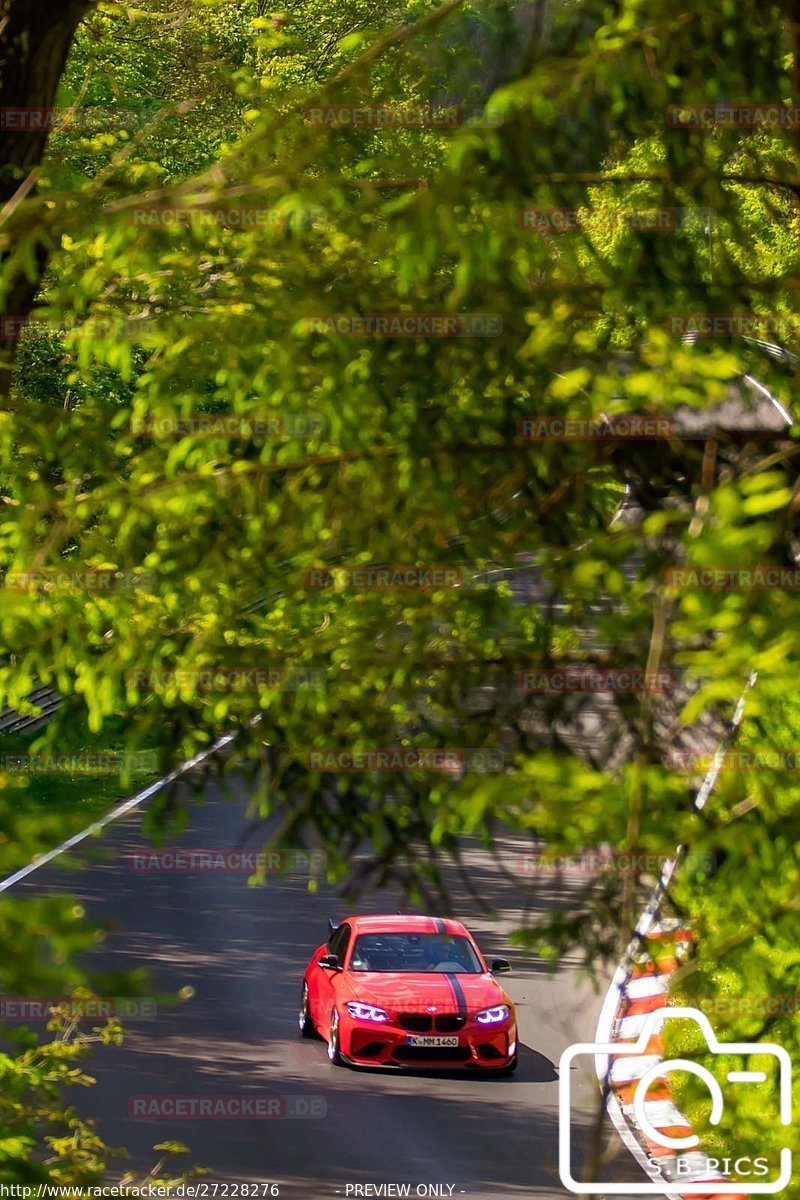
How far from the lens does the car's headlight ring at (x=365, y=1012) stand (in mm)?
17703

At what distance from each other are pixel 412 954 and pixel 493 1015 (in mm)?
1501

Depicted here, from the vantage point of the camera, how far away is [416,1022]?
17703 millimetres

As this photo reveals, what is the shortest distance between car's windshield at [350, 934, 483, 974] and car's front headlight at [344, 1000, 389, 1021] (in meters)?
0.60

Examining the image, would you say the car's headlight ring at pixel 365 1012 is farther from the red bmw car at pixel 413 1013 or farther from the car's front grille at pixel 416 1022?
the car's front grille at pixel 416 1022

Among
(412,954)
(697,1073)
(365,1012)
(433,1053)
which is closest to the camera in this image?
(697,1073)

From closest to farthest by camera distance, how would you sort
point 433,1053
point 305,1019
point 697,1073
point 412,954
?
point 697,1073 < point 433,1053 < point 412,954 < point 305,1019

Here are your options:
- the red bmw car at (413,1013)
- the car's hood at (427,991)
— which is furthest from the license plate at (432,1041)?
the car's hood at (427,991)

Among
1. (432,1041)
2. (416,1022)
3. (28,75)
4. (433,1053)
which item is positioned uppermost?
(28,75)

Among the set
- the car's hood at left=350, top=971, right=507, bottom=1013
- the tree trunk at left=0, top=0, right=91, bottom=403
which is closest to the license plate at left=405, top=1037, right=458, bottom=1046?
the car's hood at left=350, top=971, right=507, bottom=1013

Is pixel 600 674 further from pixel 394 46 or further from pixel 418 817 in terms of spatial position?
pixel 394 46

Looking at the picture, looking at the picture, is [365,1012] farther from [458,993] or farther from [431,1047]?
[458,993]

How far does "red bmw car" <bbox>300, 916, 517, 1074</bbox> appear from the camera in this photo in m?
17.7

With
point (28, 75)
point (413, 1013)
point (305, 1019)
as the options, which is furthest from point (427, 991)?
point (28, 75)

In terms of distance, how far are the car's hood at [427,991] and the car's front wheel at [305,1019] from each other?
38.7 inches
